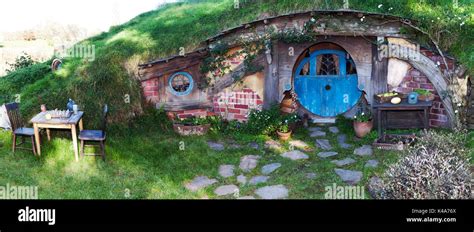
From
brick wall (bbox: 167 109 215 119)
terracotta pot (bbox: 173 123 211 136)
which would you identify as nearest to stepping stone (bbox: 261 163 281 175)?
terracotta pot (bbox: 173 123 211 136)

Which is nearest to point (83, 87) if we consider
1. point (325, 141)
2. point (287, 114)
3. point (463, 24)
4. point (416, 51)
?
point (287, 114)

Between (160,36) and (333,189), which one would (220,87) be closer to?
(160,36)

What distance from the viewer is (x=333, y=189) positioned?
8.55 metres

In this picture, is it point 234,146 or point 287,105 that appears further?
point 287,105

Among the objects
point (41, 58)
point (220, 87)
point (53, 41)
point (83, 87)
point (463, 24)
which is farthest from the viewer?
point (53, 41)

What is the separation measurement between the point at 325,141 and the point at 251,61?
2.55 m

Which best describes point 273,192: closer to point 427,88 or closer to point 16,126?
point 427,88

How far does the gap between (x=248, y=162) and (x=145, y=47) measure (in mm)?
4159

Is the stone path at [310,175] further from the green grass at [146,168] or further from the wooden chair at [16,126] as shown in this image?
the wooden chair at [16,126]

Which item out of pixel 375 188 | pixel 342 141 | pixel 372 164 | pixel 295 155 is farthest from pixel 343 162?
pixel 375 188

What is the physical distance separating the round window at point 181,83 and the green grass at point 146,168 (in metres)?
1.36

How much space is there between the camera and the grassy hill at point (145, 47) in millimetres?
10625

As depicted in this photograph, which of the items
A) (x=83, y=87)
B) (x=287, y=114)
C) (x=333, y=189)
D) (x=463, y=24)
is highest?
(x=463, y=24)

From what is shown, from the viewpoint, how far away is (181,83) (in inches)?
476
